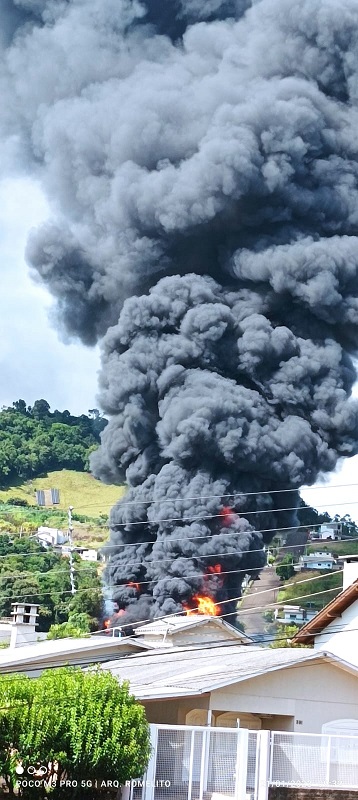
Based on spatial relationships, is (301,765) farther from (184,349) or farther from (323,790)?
(184,349)

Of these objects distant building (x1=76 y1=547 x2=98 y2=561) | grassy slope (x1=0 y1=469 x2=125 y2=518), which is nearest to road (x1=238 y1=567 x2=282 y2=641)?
distant building (x1=76 y1=547 x2=98 y2=561)

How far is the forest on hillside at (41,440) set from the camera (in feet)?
406

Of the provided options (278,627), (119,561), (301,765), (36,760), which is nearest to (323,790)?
(301,765)

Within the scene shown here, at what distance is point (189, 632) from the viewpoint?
31.3 meters

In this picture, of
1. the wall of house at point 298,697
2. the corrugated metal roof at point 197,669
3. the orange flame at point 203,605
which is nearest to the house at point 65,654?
the corrugated metal roof at point 197,669

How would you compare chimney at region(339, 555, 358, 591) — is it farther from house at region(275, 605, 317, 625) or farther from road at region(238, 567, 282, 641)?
road at region(238, 567, 282, 641)

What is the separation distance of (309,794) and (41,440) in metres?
114

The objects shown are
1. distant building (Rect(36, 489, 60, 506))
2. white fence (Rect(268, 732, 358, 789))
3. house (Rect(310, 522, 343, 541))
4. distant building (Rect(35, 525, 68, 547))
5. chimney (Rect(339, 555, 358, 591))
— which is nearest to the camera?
white fence (Rect(268, 732, 358, 789))

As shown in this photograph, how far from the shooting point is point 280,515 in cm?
5019

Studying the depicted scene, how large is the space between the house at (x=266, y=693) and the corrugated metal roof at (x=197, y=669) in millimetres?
23

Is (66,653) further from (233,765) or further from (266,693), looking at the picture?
(233,765)

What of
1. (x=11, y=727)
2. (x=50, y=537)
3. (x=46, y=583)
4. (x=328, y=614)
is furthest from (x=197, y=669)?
(x=50, y=537)

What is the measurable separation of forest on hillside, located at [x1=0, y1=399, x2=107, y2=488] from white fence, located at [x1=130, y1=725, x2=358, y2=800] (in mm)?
106641

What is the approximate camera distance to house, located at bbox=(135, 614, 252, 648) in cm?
3018
